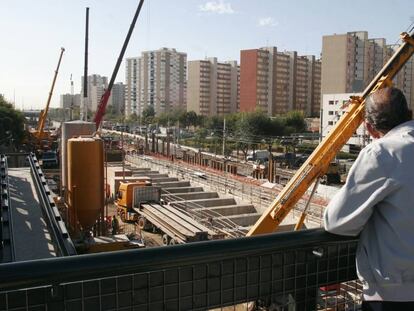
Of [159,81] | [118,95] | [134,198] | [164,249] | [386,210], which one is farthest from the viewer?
[118,95]

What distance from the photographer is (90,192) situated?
12.8m

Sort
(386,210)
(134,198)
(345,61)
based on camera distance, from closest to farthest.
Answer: (386,210)
(134,198)
(345,61)

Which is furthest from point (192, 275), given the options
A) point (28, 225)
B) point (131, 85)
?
point (131, 85)

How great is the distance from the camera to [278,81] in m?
82.6

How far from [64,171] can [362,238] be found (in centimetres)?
1293

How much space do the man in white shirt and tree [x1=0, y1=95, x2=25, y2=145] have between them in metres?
42.0

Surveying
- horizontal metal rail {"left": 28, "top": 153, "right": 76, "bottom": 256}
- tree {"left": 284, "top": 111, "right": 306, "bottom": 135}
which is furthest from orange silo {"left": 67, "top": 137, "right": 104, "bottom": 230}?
tree {"left": 284, "top": 111, "right": 306, "bottom": 135}

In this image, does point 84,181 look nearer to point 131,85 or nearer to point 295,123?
point 295,123

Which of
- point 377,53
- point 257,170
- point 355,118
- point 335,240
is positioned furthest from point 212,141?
point 335,240

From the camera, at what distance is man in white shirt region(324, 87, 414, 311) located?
1660 mm

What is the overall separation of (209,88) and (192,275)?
9043 centimetres

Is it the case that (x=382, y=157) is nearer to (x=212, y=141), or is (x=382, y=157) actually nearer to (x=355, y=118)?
(x=355, y=118)

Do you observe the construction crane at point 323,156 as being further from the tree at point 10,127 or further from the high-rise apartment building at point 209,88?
the high-rise apartment building at point 209,88

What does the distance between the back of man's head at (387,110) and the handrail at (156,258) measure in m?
0.57
